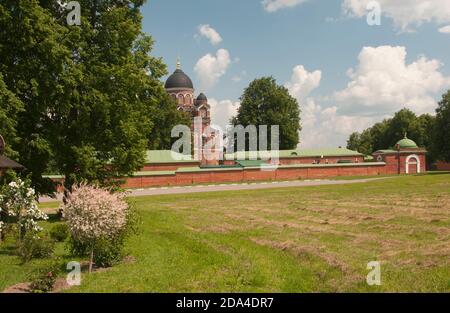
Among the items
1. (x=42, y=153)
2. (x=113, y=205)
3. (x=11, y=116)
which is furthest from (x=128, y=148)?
(x=113, y=205)

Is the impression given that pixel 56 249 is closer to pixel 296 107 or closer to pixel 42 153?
pixel 42 153

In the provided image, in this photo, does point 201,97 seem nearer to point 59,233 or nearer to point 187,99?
point 187,99

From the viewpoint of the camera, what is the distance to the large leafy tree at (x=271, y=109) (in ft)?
245

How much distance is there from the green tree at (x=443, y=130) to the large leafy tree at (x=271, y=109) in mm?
21864

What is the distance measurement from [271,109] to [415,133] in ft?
109

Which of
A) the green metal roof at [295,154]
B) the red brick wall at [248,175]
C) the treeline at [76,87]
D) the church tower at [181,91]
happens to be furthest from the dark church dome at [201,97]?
the treeline at [76,87]

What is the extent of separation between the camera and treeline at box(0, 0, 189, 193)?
60.0ft

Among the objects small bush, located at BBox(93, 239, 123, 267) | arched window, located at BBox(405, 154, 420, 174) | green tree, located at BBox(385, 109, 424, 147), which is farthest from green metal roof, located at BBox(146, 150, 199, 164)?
green tree, located at BBox(385, 109, 424, 147)

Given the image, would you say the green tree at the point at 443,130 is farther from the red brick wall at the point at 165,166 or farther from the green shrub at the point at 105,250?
the green shrub at the point at 105,250

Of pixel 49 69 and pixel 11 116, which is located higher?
pixel 49 69

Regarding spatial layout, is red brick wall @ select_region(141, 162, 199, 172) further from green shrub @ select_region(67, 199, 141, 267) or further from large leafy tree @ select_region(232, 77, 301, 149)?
green shrub @ select_region(67, 199, 141, 267)

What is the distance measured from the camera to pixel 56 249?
1459 centimetres

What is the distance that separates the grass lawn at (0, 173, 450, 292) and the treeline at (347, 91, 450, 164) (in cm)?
4807
